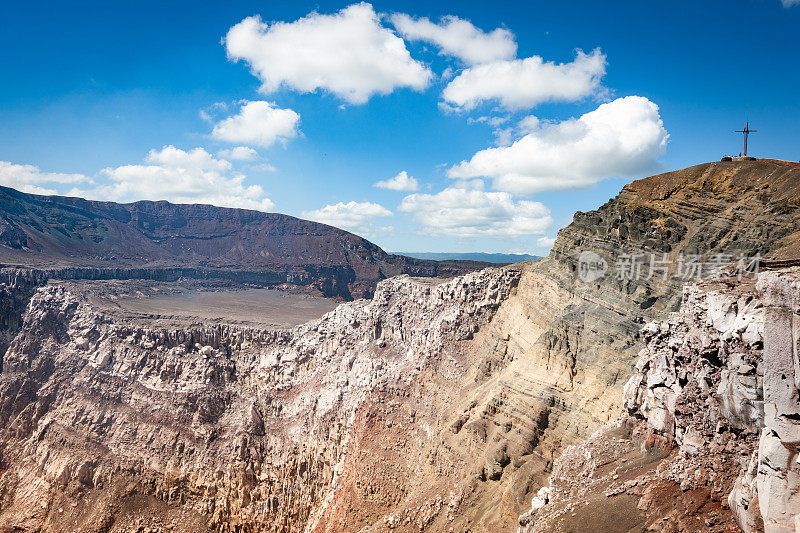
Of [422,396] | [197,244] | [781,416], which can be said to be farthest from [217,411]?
[197,244]

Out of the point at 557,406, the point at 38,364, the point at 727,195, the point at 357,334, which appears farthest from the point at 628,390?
the point at 38,364

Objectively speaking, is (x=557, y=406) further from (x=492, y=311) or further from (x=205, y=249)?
(x=205, y=249)

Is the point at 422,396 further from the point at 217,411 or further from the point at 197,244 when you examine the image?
the point at 197,244

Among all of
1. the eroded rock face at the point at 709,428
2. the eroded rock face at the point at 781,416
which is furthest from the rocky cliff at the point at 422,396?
the eroded rock face at the point at 781,416

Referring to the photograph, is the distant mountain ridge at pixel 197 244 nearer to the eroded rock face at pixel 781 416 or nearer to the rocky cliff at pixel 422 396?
the rocky cliff at pixel 422 396

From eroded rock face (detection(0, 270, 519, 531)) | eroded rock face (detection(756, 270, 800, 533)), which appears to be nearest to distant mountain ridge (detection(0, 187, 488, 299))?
eroded rock face (detection(0, 270, 519, 531))
